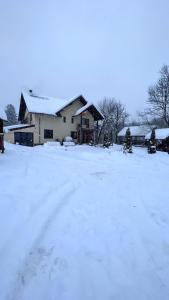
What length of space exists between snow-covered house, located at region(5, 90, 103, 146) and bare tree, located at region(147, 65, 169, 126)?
938 cm

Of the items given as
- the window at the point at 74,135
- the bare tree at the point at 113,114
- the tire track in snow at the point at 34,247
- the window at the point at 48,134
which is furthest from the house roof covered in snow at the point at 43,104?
the tire track in snow at the point at 34,247

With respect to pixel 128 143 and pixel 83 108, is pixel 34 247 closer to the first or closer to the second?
pixel 128 143

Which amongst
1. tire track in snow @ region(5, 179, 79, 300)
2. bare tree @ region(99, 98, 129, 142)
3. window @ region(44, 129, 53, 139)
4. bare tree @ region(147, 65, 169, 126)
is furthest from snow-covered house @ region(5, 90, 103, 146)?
tire track in snow @ region(5, 179, 79, 300)

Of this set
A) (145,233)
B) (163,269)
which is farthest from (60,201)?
(163,269)

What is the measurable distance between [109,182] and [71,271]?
5.72 m

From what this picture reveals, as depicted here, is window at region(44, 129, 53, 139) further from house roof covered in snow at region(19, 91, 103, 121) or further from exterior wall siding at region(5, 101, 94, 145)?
house roof covered in snow at region(19, 91, 103, 121)

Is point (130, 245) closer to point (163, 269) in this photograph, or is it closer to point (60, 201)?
point (163, 269)

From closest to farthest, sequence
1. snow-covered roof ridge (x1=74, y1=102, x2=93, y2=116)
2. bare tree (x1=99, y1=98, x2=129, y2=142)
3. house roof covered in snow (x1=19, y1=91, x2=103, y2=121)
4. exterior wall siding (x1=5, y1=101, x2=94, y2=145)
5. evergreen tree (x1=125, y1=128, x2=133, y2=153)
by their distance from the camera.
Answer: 1. evergreen tree (x1=125, y1=128, x2=133, y2=153)
2. house roof covered in snow (x1=19, y1=91, x2=103, y2=121)
3. exterior wall siding (x1=5, y1=101, x2=94, y2=145)
4. snow-covered roof ridge (x1=74, y1=102, x2=93, y2=116)
5. bare tree (x1=99, y1=98, x2=129, y2=142)

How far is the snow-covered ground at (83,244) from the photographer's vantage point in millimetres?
2991

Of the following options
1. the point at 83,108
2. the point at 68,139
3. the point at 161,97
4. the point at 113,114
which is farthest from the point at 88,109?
the point at 113,114

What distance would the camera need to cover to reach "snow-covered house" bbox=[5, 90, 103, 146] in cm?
3012

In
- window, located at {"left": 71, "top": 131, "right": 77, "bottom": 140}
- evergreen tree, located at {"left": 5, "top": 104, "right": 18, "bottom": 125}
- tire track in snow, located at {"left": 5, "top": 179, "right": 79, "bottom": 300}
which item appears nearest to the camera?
tire track in snow, located at {"left": 5, "top": 179, "right": 79, "bottom": 300}

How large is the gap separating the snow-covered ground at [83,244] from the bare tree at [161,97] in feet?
99.5

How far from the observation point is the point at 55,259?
11.7ft
